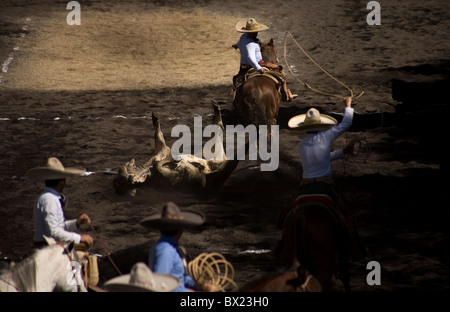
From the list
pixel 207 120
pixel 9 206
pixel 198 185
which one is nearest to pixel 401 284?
pixel 198 185

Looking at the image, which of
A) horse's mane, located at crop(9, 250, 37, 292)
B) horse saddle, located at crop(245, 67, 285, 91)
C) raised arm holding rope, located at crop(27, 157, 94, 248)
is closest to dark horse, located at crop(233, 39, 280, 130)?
horse saddle, located at crop(245, 67, 285, 91)

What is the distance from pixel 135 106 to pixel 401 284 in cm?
863

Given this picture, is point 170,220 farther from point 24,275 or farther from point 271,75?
point 271,75

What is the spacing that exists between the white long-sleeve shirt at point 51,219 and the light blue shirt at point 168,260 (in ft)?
4.56

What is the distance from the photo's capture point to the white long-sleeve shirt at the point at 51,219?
7406mm

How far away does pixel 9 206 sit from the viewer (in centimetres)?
1125

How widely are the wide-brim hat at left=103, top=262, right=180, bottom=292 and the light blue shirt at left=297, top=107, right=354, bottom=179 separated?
288cm

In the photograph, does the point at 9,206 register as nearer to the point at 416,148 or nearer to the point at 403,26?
the point at 416,148

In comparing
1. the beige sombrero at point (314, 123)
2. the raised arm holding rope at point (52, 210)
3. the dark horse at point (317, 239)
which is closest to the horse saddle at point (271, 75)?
the beige sombrero at point (314, 123)

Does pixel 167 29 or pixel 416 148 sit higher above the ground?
pixel 167 29

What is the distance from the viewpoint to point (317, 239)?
7770 mm

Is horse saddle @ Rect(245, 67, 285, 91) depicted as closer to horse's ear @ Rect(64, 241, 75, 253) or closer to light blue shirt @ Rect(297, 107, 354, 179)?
light blue shirt @ Rect(297, 107, 354, 179)

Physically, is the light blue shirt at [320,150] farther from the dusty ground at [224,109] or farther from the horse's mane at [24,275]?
the horse's mane at [24,275]

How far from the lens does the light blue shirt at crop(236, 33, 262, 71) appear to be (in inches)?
534
